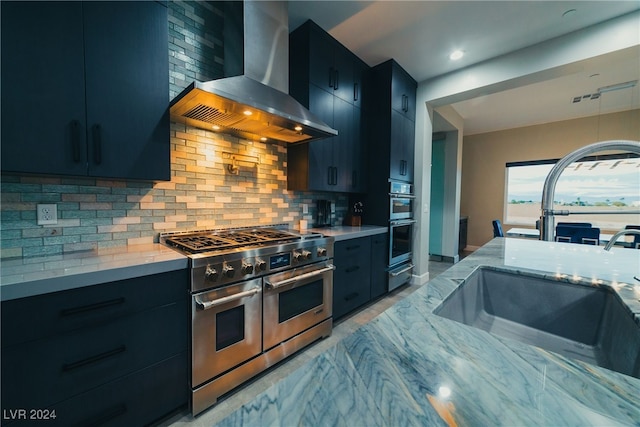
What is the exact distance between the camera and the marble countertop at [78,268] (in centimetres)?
98

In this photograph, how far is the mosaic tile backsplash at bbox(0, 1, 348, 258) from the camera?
1365 millimetres

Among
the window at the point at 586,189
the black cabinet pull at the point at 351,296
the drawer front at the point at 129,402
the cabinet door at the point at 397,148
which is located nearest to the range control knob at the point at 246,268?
the drawer front at the point at 129,402

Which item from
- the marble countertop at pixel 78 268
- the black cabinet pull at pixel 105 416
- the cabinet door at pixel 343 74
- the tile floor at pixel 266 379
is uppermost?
the cabinet door at pixel 343 74

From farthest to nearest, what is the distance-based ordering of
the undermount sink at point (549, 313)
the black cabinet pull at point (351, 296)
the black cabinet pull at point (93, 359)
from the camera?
the black cabinet pull at point (351, 296)
the black cabinet pull at point (93, 359)
the undermount sink at point (549, 313)

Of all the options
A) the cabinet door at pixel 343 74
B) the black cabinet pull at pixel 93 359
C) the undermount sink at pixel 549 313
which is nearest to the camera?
the undermount sink at pixel 549 313

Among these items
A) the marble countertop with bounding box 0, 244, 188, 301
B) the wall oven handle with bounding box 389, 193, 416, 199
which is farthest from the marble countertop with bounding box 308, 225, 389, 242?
the marble countertop with bounding box 0, 244, 188, 301

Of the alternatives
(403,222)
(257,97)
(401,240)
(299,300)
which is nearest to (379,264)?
(401,240)

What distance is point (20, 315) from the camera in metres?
0.96

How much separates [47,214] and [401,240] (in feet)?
10.8

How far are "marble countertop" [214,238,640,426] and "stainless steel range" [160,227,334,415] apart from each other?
1128 millimetres

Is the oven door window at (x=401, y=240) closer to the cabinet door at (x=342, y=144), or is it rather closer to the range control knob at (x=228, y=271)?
the cabinet door at (x=342, y=144)

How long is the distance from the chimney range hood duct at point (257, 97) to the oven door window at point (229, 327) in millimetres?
1312

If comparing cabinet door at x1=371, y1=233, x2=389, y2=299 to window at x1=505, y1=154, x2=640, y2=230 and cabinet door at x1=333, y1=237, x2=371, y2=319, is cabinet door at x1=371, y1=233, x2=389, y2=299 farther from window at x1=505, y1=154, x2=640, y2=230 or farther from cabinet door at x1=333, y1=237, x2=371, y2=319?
window at x1=505, y1=154, x2=640, y2=230

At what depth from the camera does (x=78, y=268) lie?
1.13 meters
